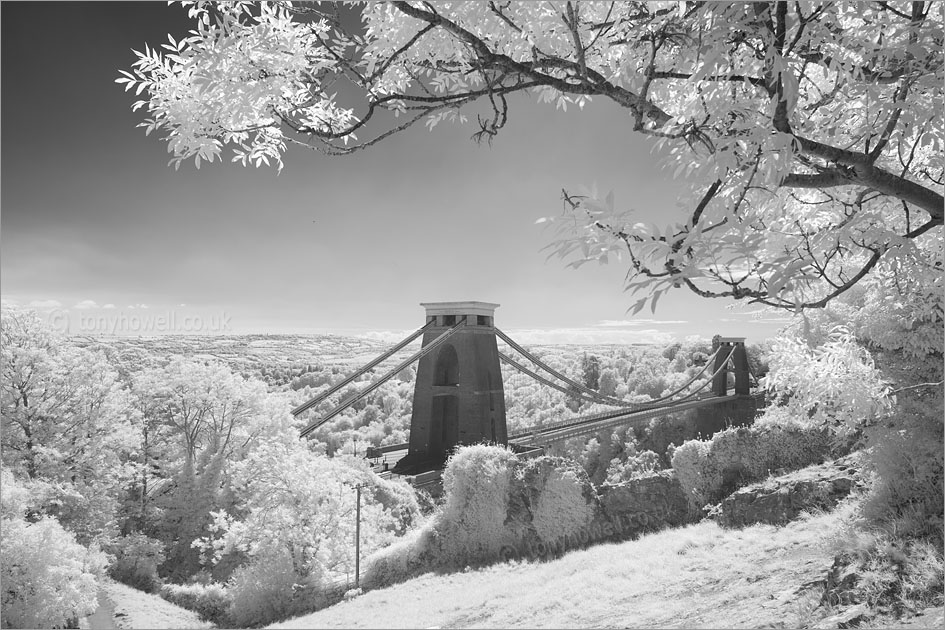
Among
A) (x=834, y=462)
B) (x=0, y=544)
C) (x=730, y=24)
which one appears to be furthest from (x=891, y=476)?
(x=0, y=544)

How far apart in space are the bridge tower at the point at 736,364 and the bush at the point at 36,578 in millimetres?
30215

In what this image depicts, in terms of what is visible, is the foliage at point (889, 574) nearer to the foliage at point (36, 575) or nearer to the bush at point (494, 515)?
the bush at point (494, 515)

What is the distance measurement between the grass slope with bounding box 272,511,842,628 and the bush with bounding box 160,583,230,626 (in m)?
1.88

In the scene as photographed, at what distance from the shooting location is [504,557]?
8844mm

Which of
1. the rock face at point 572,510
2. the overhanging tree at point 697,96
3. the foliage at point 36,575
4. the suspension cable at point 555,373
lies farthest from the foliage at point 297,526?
the suspension cable at point 555,373

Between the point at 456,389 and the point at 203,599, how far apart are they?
27.1 ft

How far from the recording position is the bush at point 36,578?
6434 mm

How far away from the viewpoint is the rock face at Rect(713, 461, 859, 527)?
7.48m

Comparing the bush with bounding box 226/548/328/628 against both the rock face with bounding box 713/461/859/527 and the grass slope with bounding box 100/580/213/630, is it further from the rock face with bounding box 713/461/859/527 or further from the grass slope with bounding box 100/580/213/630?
the rock face with bounding box 713/461/859/527

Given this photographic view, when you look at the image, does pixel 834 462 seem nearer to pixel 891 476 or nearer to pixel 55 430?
pixel 891 476

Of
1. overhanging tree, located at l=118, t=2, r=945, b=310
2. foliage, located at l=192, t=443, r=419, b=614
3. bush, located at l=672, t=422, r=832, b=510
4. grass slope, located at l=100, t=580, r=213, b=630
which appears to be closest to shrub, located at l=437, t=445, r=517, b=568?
foliage, located at l=192, t=443, r=419, b=614

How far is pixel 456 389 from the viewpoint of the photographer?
50.4 feet

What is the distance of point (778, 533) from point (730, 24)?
21.9 ft

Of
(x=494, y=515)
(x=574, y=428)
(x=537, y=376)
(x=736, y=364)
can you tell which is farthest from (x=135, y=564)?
(x=736, y=364)
